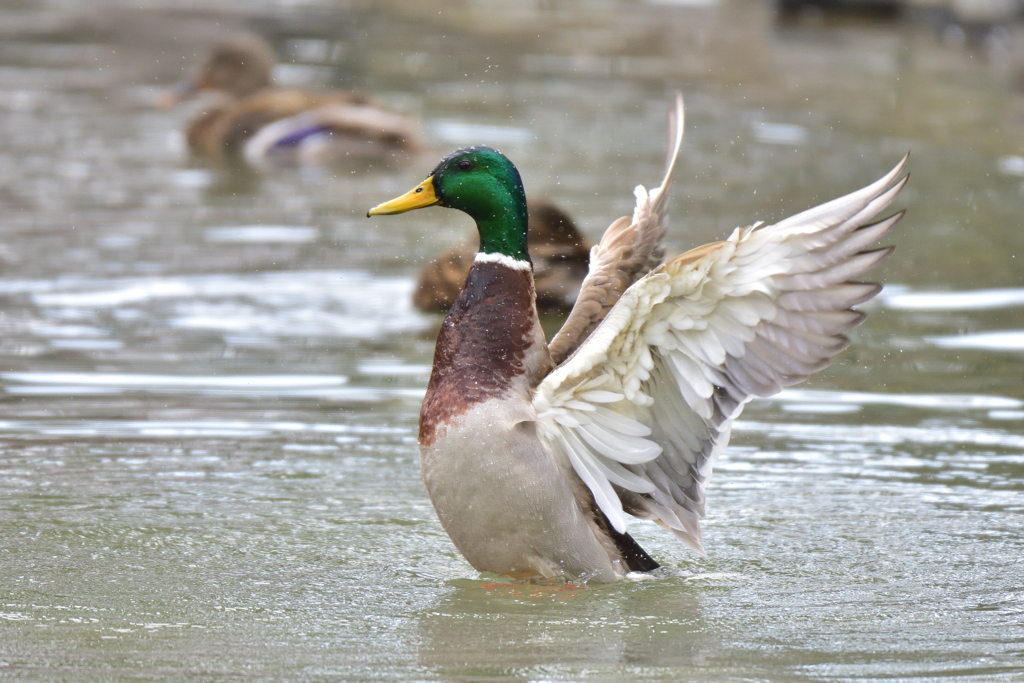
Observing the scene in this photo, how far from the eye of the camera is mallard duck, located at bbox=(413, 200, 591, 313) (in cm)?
815

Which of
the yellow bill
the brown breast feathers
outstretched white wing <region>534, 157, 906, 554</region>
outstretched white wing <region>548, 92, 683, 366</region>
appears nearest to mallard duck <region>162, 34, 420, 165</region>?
outstretched white wing <region>548, 92, 683, 366</region>

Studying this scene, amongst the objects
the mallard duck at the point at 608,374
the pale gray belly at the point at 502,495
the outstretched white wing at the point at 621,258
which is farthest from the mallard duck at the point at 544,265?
the pale gray belly at the point at 502,495

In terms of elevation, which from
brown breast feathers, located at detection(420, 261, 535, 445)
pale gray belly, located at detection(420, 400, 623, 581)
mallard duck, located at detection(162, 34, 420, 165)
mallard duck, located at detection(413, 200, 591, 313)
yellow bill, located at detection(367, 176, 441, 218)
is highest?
yellow bill, located at detection(367, 176, 441, 218)

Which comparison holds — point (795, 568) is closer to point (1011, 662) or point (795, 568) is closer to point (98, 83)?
point (1011, 662)

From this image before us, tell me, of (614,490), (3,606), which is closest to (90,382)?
(3,606)

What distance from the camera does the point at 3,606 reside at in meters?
4.40

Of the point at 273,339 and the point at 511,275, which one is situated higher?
the point at 511,275

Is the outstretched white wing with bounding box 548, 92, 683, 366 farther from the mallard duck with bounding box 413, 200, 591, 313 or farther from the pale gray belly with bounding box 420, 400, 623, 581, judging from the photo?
the mallard duck with bounding box 413, 200, 591, 313

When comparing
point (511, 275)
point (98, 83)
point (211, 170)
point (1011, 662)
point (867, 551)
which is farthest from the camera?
point (98, 83)

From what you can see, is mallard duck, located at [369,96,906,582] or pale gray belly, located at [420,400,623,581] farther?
pale gray belly, located at [420,400,623,581]

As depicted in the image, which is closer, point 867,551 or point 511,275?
point 511,275

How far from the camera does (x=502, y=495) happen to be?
4.59 metres

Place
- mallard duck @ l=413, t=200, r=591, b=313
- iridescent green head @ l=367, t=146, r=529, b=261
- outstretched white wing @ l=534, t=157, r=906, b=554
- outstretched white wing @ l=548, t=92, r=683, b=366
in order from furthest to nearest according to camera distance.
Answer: mallard duck @ l=413, t=200, r=591, b=313 < outstretched white wing @ l=548, t=92, r=683, b=366 < iridescent green head @ l=367, t=146, r=529, b=261 < outstretched white wing @ l=534, t=157, r=906, b=554

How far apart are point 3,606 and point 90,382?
2604 mm
